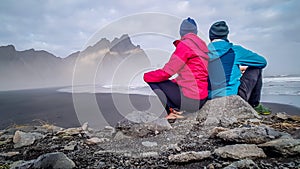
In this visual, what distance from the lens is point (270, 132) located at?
221 centimetres

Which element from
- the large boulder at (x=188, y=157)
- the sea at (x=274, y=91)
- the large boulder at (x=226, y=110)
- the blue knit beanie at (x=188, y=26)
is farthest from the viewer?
the sea at (x=274, y=91)

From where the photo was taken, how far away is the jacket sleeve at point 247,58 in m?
3.61

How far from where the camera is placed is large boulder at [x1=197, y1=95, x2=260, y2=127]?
11.7 feet

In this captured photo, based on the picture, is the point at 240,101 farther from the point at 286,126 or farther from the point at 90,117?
the point at 90,117

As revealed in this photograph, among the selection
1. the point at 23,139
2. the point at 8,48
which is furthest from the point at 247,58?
the point at 8,48

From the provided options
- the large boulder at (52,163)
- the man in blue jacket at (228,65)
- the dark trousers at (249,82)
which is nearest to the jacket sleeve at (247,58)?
the man in blue jacket at (228,65)

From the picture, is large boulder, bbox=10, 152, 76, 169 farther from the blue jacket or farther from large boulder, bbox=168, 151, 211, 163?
the blue jacket

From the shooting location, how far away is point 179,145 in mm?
2508

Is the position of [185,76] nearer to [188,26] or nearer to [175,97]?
[175,97]

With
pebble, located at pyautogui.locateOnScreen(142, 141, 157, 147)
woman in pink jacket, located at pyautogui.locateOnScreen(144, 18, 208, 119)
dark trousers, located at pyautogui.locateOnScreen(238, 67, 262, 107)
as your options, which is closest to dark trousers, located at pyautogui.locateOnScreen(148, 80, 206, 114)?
woman in pink jacket, located at pyautogui.locateOnScreen(144, 18, 208, 119)

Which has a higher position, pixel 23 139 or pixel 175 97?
pixel 175 97

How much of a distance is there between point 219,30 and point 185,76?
92 centimetres

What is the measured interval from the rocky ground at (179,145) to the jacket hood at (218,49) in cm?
72

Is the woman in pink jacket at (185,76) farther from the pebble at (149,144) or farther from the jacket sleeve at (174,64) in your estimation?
the pebble at (149,144)
